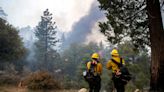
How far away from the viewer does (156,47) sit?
13.7 m

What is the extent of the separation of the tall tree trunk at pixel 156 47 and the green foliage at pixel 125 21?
2.11 metres

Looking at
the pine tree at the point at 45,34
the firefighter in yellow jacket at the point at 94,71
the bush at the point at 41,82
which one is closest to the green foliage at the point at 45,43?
the pine tree at the point at 45,34

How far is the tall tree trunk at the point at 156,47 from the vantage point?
43.8 ft

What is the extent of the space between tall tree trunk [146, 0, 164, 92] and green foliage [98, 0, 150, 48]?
2.11m

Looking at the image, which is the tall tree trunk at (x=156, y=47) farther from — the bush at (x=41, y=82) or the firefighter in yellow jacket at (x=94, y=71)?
the bush at (x=41, y=82)

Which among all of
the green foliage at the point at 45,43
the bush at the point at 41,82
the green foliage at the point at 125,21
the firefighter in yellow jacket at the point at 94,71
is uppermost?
the green foliage at the point at 45,43

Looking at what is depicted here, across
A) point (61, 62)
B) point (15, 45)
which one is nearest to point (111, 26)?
point (15, 45)

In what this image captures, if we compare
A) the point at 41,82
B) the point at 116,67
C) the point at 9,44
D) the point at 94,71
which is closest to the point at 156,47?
the point at 116,67

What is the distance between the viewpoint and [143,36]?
57.6 feet

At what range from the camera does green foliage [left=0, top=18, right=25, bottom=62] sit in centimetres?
3959

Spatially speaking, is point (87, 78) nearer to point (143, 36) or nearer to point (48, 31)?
point (143, 36)

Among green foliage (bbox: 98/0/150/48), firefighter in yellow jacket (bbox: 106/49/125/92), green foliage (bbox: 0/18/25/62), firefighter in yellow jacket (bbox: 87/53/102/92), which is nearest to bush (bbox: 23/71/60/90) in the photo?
green foliage (bbox: 98/0/150/48)

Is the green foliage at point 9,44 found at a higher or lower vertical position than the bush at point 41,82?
higher

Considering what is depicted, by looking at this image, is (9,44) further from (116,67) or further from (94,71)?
(116,67)
